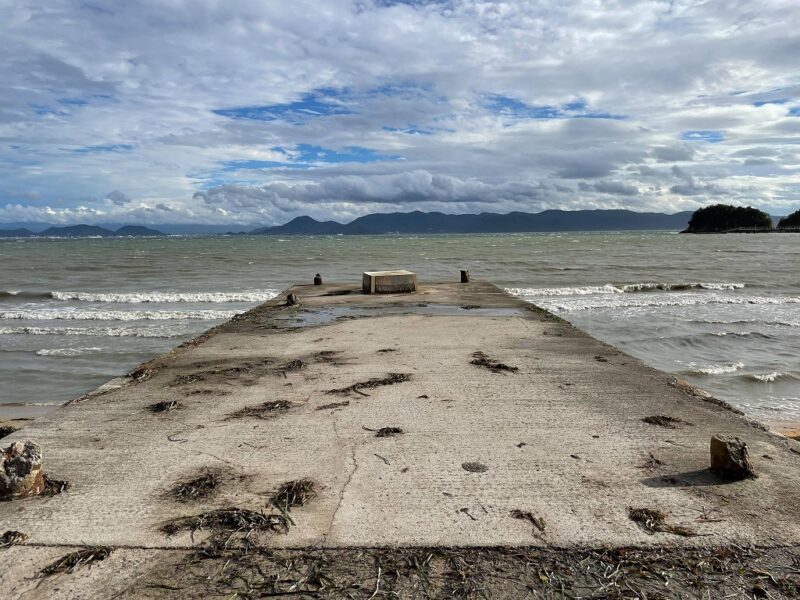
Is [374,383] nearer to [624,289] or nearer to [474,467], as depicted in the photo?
[474,467]

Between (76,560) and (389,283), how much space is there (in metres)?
10.7

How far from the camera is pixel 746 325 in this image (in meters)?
12.9

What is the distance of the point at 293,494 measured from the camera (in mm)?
3162

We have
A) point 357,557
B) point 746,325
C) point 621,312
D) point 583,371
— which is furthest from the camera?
point 621,312

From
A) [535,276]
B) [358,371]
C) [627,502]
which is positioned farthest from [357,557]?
[535,276]

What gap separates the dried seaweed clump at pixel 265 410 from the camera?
461cm

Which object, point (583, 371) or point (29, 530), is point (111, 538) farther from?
point (583, 371)

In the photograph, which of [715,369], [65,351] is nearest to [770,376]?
[715,369]

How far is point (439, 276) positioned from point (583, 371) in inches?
792

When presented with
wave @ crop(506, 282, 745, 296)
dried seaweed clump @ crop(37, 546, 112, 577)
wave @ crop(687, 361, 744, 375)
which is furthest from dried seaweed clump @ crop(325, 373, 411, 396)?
wave @ crop(506, 282, 745, 296)

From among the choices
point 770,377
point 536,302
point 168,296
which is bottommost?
point 168,296

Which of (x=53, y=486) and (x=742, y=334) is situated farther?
(x=742, y=334)

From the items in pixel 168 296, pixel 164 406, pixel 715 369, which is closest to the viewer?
pixel 164 406

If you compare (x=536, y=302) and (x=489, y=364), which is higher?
(x=489, y=364)
